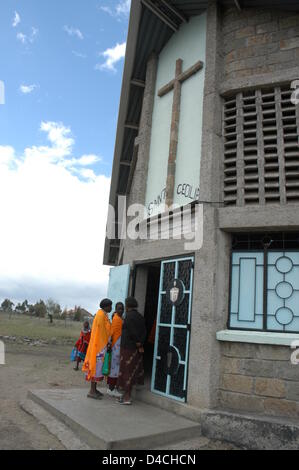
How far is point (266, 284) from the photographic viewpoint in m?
5.38

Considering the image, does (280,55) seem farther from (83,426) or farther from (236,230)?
(83,426)

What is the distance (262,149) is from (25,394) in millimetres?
6093

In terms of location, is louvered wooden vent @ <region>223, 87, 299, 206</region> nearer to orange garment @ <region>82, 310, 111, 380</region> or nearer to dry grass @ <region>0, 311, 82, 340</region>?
orange garment @ <region>82, 310, 111, 380</region>

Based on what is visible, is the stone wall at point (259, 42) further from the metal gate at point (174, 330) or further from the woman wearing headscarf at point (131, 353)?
the woman wearing headscarf at point (131, 353)

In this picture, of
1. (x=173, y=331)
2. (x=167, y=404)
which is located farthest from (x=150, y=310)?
(x=167, y=404)

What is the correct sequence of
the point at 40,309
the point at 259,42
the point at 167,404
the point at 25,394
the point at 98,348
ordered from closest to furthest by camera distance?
the point at 167,404 < the point at 98,348 < the point at 259,42 < the point at 25,394 < the point at 40,309

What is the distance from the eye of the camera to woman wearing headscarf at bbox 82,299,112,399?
19.3 feet

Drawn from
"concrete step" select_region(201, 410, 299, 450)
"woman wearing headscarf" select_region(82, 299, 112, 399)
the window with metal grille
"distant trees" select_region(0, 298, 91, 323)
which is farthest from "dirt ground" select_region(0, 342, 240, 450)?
"distant trees" select_region(0, 298, 91, 323)

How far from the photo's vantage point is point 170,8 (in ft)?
24.3

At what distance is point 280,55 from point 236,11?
1432 mm

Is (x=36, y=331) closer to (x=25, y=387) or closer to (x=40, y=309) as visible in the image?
(x=25, y=387)

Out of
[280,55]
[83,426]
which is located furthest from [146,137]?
[83,426]

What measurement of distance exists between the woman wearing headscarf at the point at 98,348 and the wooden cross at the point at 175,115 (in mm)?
2324

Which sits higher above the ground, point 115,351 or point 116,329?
point 116,329
